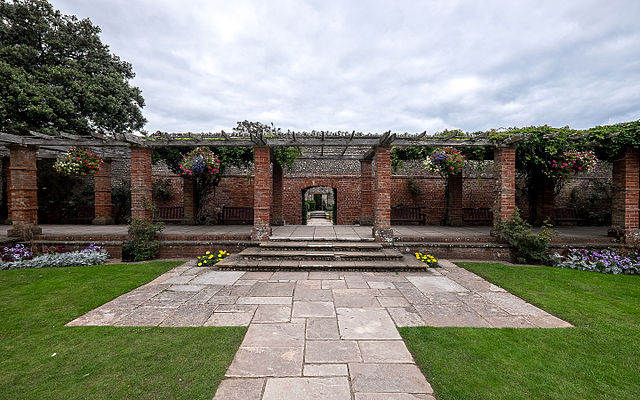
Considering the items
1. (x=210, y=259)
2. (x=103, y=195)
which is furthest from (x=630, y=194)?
(x=103, y=195)

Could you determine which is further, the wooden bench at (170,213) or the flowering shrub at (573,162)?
the wooden bench at (170,213)

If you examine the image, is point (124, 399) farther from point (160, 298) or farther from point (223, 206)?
point (223, 206)

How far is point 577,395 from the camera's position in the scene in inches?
80.2

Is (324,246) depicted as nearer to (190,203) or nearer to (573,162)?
(573,162)

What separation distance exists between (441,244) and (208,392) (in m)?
6.47

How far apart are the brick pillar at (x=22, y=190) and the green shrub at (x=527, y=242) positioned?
43.0 ft

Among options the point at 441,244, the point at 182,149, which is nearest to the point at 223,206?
the point at 182,149

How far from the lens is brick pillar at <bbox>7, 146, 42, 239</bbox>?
24.8ft

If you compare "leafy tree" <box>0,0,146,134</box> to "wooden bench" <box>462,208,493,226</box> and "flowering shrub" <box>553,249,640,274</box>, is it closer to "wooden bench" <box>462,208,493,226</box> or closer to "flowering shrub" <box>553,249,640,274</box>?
"flowering shrub" <box>553,249,640,274</box>

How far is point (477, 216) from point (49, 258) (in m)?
15.0

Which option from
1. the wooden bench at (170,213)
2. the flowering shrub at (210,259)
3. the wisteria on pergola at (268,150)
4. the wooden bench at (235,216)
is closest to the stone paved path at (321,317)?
the flowering shrub at (210,259)

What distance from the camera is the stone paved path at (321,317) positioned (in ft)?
7.22

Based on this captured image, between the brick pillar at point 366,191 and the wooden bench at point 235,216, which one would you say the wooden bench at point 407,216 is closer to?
the brick pillar at point 366,191

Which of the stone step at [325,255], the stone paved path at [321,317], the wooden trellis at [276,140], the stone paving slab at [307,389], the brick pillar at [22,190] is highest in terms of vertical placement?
the wooden trellis at [276,140]
